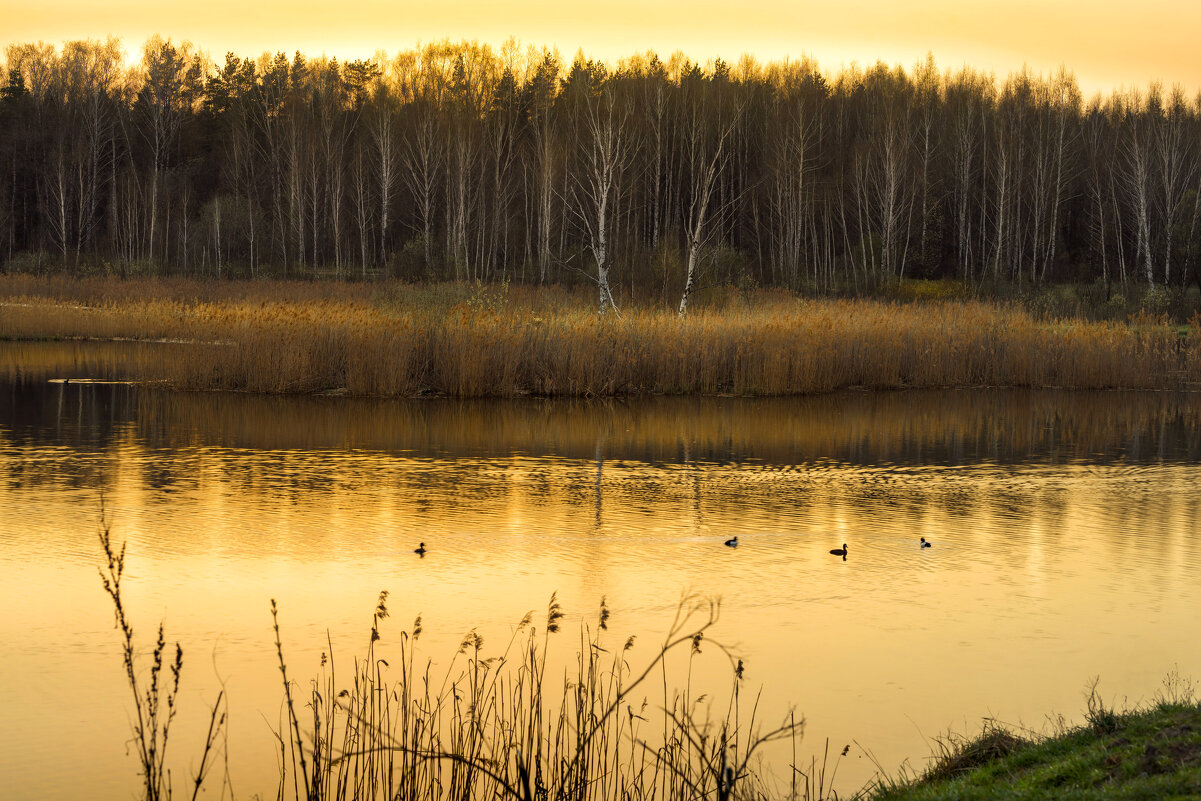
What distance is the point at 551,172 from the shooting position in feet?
155

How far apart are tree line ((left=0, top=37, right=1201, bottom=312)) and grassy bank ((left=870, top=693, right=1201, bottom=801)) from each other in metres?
39.1

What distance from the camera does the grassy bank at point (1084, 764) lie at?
4.02 meters

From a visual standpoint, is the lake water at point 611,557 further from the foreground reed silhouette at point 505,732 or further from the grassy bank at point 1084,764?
the grassy bank at point 1084,764

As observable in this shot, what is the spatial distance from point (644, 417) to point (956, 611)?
10.3 m

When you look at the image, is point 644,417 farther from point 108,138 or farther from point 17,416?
point 108,138

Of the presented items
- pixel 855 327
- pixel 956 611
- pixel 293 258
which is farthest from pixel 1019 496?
pixel 293 258

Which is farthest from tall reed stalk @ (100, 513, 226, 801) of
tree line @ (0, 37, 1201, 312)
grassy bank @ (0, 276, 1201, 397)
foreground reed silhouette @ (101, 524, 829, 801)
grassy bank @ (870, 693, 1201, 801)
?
tree line @ (0, 37, 1201, 312)

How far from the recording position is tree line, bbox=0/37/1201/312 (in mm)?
49375

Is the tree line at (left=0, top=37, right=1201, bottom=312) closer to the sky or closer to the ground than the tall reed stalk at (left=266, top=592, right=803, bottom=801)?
closer to the sky

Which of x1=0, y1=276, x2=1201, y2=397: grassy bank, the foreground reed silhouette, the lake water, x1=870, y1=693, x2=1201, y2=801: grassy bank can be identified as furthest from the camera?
x1=0, y1=276, x2=1201, y2=397: grassy bank

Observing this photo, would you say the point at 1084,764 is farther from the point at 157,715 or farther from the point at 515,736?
the point at 157,715

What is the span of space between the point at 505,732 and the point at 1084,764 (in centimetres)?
242

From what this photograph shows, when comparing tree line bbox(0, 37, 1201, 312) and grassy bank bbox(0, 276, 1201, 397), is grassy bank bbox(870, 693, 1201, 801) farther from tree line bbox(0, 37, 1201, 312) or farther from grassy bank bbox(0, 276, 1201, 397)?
tree line bbox(0, 37, 1201, 312)

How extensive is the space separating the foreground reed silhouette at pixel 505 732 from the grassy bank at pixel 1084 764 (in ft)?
1.89
